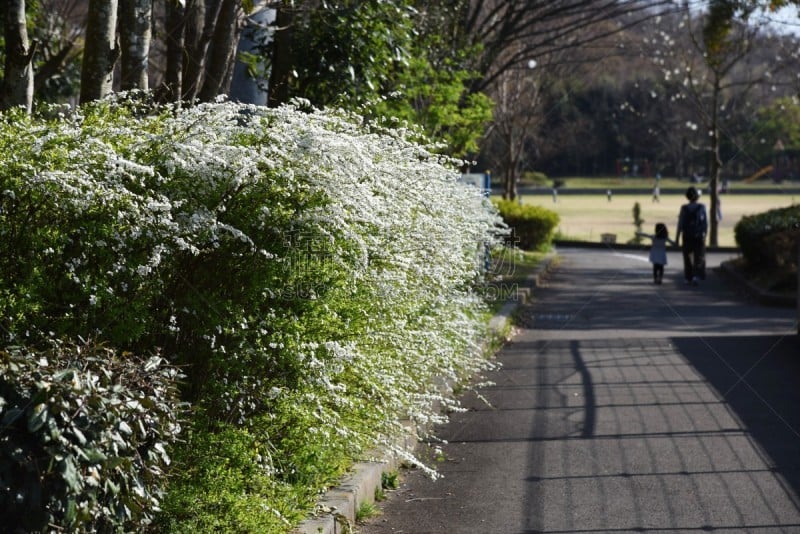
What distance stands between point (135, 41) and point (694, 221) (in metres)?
13.8

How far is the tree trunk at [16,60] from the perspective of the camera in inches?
303

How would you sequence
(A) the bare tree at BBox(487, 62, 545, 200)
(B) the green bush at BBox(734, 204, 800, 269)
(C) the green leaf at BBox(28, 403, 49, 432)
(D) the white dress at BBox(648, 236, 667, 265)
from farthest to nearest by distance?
1. (A) the bare tree at BBox(487, 62, 545, 200)
2. (D) the white dress at BBox(648, 236, 667, 265)
3. (B) the green bush at BBox(734, 204, 800, 269)
4. (C) the green leaf at BBox(28, 403, 49, 432)

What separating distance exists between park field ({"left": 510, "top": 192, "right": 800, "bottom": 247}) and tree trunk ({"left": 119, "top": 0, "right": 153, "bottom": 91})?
28159mm

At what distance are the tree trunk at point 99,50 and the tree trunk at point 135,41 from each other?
0.34 metres

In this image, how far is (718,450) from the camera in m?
7.62

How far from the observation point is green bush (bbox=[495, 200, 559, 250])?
3241 centimetres

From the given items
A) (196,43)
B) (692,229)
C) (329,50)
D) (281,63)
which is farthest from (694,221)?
(196,43)

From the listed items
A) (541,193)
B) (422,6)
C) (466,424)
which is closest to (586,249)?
(422,6)

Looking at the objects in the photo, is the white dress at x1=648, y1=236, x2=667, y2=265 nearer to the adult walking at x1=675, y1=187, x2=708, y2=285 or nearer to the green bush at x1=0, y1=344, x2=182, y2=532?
the adult walking at x1=675, y1=187, x2=708, y2=285

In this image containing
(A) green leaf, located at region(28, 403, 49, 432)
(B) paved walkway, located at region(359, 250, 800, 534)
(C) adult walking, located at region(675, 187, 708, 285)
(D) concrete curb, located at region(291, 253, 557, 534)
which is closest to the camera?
(A) green leaf, located at region(28, 403, 49, 432)

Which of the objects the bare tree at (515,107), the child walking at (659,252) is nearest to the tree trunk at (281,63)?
the child walking at (659,252)

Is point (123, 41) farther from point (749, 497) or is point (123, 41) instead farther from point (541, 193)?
point (541, 193)

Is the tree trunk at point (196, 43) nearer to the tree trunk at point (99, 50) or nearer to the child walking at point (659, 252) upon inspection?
the tree trunk at point (99, 50)

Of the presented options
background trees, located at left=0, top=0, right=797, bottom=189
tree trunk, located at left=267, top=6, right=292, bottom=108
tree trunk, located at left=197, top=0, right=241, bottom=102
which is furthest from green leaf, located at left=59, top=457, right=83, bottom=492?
tree trunk, located at left=267, top=6, right=292, bottom=108
